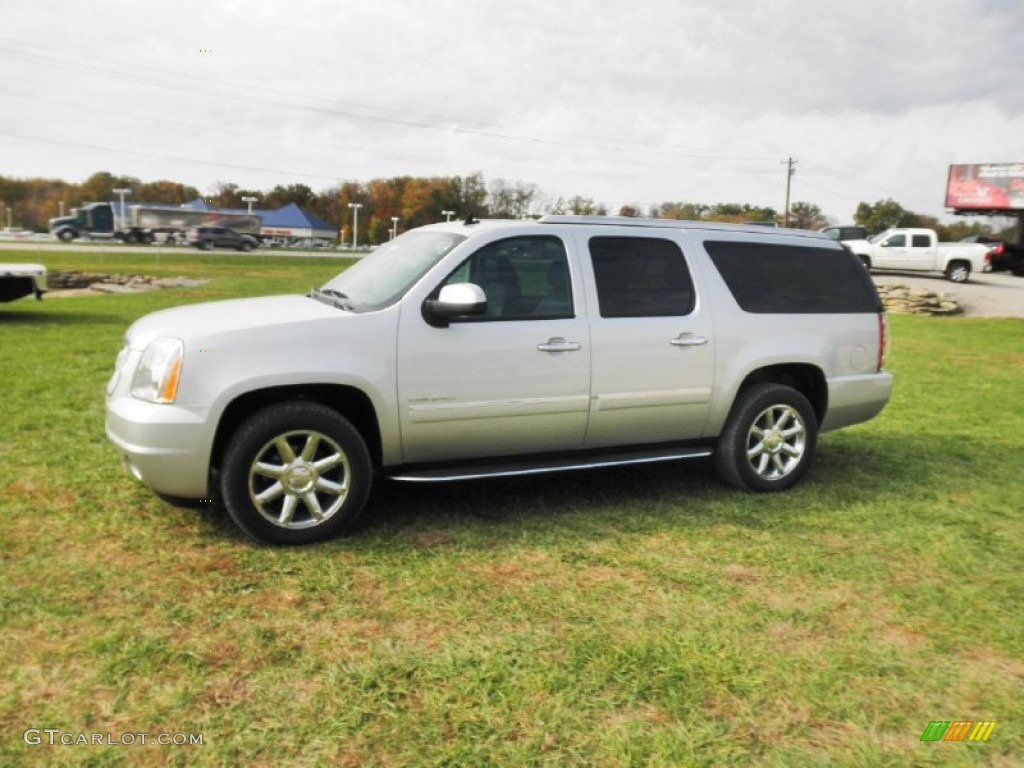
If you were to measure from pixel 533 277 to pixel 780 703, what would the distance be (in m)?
2.73

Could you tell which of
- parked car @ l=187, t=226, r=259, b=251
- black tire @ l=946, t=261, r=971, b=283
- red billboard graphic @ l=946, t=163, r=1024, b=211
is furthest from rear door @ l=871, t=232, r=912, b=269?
parked car @ l=187, t=226, r=259, b=251

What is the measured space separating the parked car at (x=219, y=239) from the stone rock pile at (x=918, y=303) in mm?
49284

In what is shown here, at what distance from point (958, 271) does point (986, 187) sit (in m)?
32.2

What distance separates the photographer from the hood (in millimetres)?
4230

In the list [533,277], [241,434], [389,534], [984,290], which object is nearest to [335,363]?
[241,434]

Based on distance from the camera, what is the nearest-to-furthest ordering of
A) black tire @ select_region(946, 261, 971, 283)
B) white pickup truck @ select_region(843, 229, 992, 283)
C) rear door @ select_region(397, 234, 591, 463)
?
1. rear door @ select_region(397, 234, 591, 463)
2. black tire @ select_region(946, 261, 971, 283)
3. white pickup truck @ select_region(843, 229, 992, 283)

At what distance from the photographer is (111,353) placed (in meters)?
10.3

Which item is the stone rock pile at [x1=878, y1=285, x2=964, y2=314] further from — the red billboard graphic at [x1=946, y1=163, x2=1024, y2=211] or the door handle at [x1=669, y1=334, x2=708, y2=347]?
the red billboard graphic at [x1=946, y1=163, x2=1024, y2=211]

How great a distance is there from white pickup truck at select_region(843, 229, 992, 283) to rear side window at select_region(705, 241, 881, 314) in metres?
26.2

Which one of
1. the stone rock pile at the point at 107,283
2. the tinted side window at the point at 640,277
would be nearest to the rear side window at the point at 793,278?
the tinted side window at the point at 640,277

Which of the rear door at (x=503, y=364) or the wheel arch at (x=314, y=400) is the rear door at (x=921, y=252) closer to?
the rear door at (x=503, y=364)

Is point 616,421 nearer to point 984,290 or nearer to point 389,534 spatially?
point 389,534

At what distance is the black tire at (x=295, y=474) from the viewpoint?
4.17 m

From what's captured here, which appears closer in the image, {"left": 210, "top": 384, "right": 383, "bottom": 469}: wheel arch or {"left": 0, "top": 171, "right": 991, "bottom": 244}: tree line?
{"left": 210, "top": 384, "right": 383, "bottom": 469}: wheel arch
